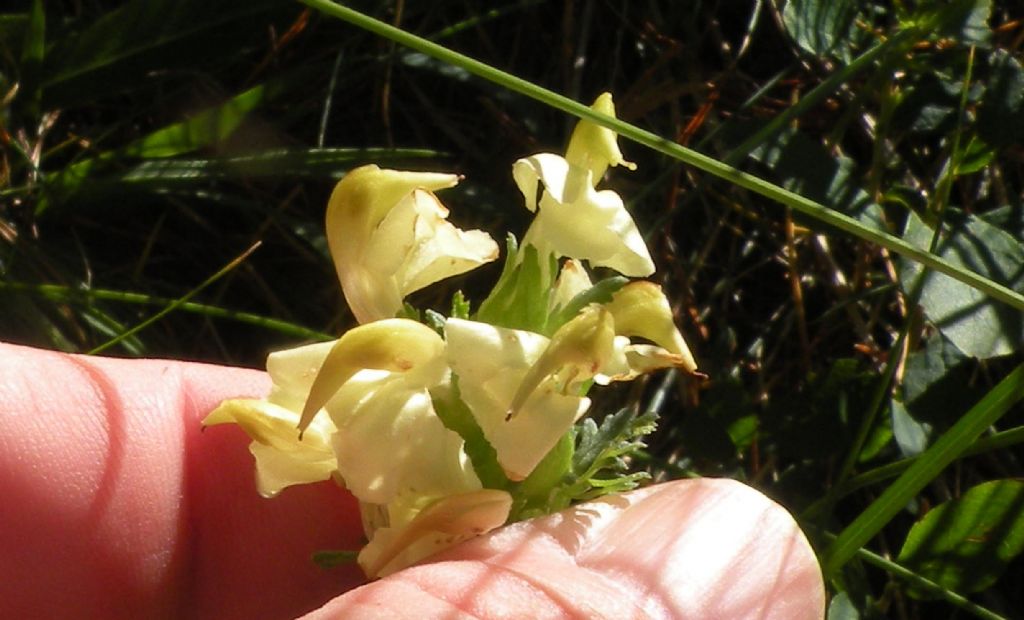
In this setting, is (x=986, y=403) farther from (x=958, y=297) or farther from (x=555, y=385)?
(x=555, y=385)

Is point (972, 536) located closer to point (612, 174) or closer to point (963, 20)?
point (963, 20)

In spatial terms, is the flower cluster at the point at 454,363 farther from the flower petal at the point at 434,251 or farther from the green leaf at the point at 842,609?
the green leaf at the point at 842,609

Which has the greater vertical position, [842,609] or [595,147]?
[595,147]

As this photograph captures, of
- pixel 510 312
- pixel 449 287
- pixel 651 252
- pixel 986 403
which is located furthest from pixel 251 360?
pixel 986 403

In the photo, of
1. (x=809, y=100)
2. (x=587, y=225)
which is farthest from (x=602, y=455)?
(x=809, y=100)

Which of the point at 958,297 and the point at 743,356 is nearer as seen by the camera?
the point at 958,297

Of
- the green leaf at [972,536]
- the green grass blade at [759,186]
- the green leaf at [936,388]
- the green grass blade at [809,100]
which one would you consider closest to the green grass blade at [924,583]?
the green leaf at [972,536]
